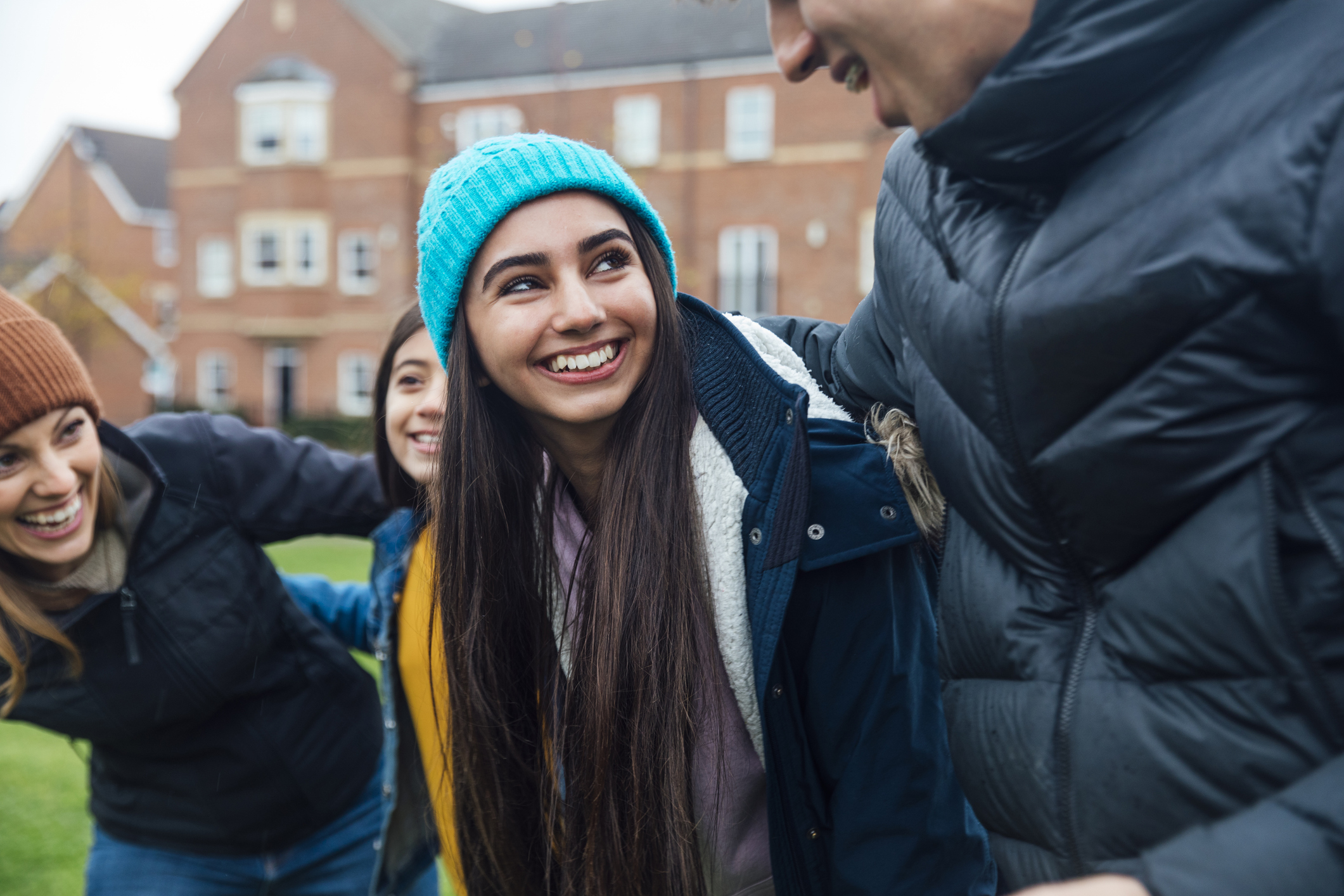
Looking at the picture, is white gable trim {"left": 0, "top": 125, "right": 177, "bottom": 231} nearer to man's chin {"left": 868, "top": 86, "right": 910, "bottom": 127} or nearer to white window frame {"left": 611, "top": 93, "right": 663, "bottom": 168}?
white window frame {"left": 611, "top": 93, "right": 663, "bottom": 168}

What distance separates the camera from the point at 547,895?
2.64 meters

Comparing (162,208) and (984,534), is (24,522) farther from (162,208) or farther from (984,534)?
(162,208)

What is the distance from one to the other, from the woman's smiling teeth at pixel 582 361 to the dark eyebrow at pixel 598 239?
0.77 feet

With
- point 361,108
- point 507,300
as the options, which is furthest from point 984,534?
point 361,108

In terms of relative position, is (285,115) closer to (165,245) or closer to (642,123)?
(642,123)

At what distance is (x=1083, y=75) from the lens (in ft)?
4.14

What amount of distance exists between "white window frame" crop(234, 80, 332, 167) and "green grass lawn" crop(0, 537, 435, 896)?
83.7 ft

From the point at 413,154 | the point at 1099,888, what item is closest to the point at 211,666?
the point at 1099,888

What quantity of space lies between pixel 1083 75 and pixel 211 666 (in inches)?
121

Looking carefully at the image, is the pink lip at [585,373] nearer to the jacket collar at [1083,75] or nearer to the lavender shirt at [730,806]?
the lavender shirt at [730,806]

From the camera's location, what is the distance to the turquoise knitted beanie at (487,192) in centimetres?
246

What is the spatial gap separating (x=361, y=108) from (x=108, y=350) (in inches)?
630

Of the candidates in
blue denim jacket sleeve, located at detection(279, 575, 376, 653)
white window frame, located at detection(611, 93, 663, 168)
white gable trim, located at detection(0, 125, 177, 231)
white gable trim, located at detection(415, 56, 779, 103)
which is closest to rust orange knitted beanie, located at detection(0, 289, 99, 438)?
blue denim jacket sleeve, located at detection(279, 575, 376, 653)

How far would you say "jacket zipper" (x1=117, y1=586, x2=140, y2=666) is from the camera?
3.21 meters
